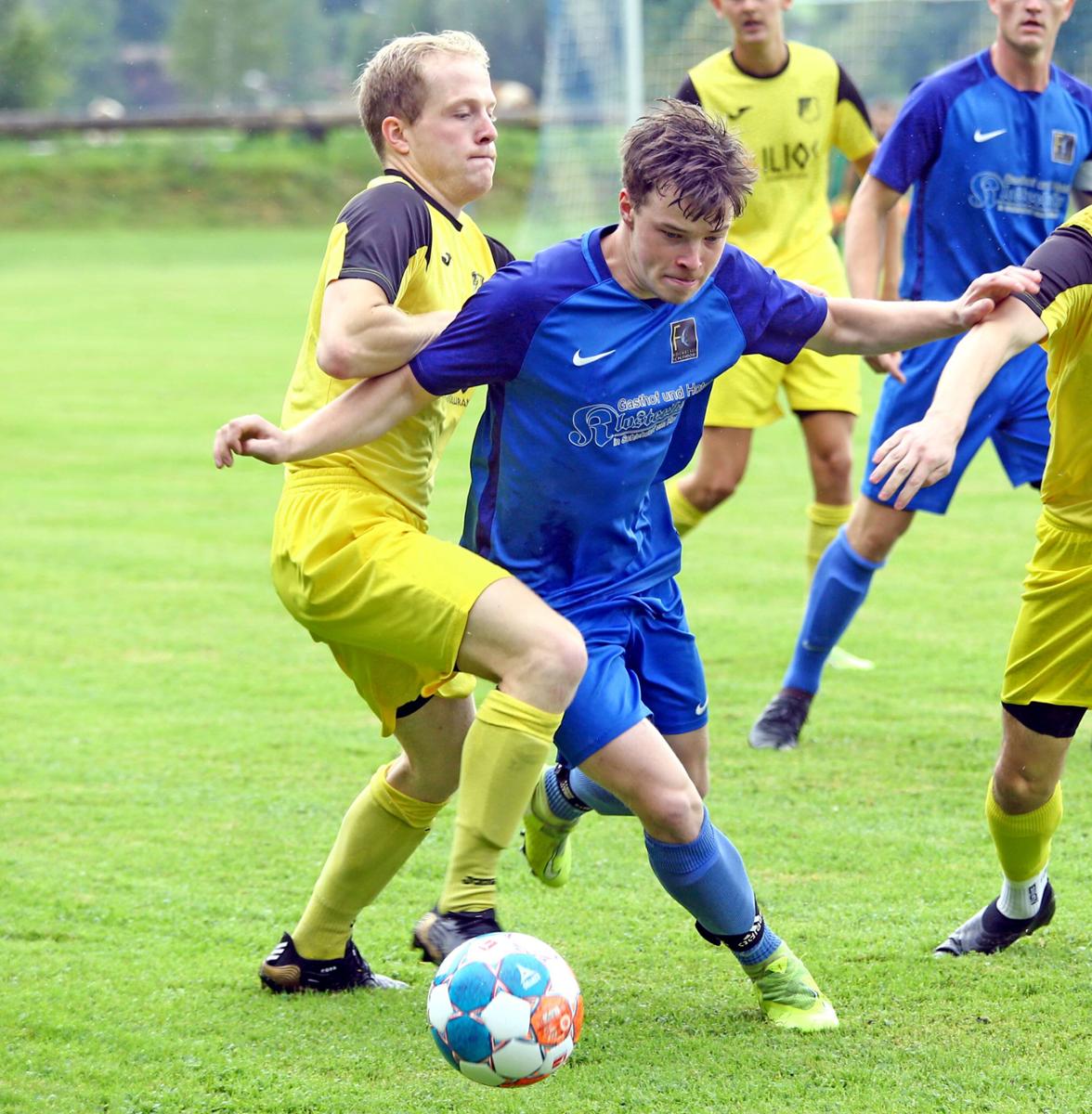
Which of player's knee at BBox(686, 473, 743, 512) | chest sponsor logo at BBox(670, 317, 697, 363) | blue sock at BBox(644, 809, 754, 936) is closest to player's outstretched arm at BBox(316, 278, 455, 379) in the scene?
chest sponsor logo at BBox(670, 317, 697, 363)

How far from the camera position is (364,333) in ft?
10.9

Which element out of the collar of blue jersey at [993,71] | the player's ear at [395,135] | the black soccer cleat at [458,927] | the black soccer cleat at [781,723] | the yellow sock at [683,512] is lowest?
the black soccer cleat at [781,723]

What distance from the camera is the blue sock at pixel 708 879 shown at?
354 cm

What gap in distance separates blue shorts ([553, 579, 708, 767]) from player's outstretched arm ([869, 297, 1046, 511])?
0.70 meters

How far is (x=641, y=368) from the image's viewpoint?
346cm

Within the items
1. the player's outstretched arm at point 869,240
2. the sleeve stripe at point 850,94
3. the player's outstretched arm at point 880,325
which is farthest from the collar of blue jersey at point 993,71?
the player's outstretched arm at point 880,325

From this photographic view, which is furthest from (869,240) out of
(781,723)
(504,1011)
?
(504,1011)

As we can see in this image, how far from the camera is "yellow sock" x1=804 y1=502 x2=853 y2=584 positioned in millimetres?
6602

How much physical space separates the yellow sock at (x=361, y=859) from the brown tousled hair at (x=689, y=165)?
154cm

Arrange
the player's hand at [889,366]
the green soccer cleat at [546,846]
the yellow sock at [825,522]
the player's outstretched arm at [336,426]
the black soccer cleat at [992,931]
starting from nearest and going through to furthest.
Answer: the player's outstretched arm at [336,426], the black soccer cleat at [992,931], the green soccer cleat at [546,846], the player's hand at [889,366], the yellow sock at [825,522]

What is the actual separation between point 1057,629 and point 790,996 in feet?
3.39

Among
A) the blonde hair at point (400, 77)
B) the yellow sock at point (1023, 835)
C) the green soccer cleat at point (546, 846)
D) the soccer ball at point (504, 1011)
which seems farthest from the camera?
the green soccer cleat at point (546, 846)

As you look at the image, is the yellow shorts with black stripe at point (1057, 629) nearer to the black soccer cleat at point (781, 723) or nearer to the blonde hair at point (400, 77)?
the blonde hair at point (400, 77)

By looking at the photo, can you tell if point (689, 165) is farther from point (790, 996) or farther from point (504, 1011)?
point (790, 996)
